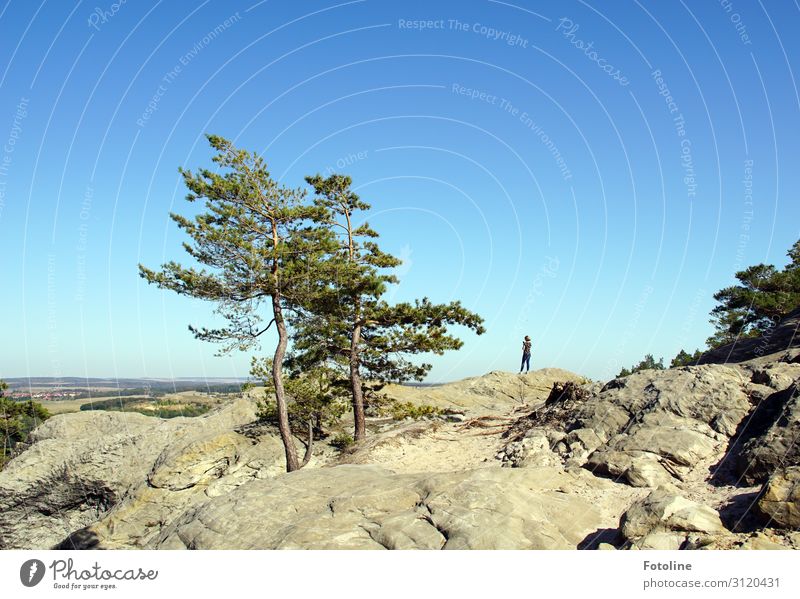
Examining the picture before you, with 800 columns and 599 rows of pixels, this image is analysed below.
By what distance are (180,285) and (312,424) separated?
1030cm

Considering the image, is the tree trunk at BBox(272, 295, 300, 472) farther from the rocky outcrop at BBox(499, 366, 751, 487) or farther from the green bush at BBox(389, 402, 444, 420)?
the rocky outcrop at BBox(499, 366, 751, 487)

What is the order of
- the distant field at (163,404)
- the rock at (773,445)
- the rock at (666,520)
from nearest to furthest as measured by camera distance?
the rock at (666,520)
the rock at (773,445)
the distant field at (163,404)

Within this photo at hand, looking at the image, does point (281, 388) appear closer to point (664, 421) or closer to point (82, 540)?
point (82, 540)

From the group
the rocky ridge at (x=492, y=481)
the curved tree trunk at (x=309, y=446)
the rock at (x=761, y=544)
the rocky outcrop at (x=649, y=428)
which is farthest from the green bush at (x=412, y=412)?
the rock at (x=761, y=544)

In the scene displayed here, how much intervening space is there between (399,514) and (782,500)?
25.5 feet

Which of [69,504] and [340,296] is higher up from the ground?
[340,296]

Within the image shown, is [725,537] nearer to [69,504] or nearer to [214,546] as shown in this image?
[214,546]

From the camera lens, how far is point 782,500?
33.9ft

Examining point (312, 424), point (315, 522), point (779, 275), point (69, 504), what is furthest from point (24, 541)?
point (779, 275)

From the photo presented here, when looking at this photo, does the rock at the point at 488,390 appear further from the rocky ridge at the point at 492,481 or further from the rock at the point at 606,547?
the rock at the point at 606,547

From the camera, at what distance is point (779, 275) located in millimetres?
38531
